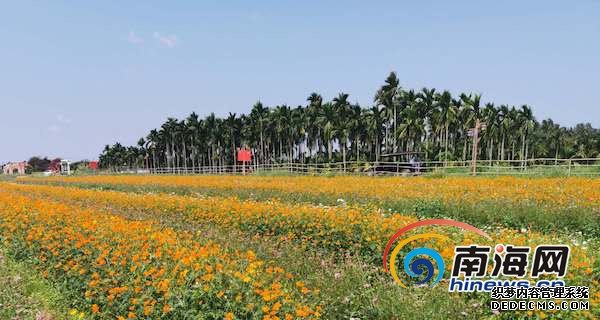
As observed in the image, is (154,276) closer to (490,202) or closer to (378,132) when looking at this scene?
(490,202)

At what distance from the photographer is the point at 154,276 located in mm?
4949

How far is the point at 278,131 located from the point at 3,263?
63167 millimetres

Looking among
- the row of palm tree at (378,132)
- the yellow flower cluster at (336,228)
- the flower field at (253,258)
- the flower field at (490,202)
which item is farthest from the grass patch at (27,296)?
the row of palm tree at (378,132)

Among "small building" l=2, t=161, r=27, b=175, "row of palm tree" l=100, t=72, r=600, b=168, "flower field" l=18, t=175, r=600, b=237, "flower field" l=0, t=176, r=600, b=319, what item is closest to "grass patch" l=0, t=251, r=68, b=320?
"flower field" l=0, t=176, r=600, b=319

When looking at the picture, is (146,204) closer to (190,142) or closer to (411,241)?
(411,241)

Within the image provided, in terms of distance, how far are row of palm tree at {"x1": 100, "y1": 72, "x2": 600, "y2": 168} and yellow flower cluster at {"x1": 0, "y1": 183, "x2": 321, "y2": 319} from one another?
4213 centimetres

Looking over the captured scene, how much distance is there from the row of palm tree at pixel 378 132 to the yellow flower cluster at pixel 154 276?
42128 millimetres

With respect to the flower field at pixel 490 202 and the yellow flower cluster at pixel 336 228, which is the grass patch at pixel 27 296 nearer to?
the yellow flower cluster at pixel 336 228

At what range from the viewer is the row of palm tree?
58562 mm

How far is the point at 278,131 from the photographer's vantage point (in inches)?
2785

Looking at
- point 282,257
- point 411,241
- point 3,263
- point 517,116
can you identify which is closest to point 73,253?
point 3,263

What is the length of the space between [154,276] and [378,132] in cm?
6070

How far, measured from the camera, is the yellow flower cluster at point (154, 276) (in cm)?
450
